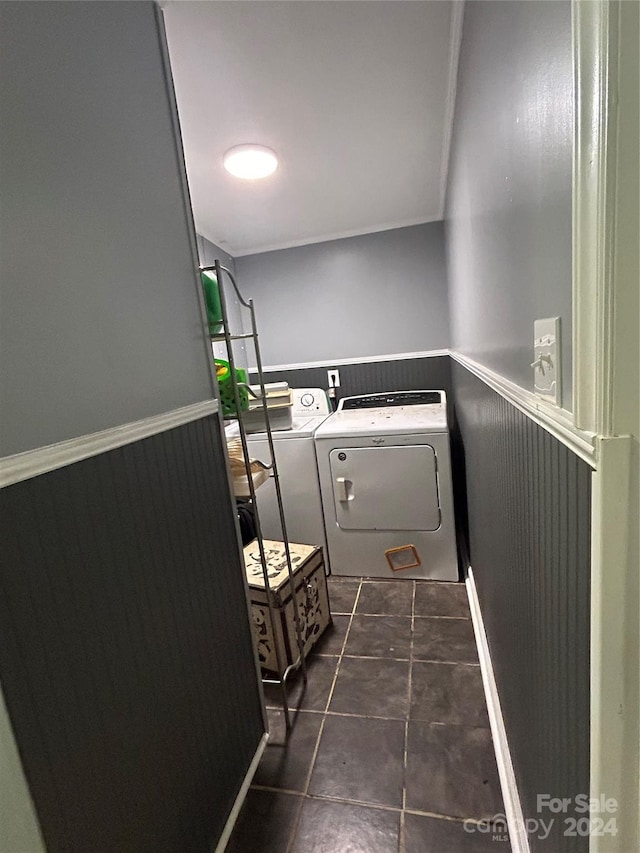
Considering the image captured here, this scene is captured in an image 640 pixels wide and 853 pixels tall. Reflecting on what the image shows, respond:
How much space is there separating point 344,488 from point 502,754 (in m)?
1.38

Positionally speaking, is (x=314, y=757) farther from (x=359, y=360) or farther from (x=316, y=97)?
(x=359, y=360)

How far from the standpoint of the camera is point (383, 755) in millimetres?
1375

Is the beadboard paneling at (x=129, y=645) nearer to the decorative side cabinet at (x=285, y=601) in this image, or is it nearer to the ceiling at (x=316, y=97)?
the decorative side cabinet at (x=285, y=601)

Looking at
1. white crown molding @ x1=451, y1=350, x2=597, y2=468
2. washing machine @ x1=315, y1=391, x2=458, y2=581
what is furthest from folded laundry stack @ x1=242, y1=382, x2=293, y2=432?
white crown molding @ x1=451, y1=350, x2=597, y2=468

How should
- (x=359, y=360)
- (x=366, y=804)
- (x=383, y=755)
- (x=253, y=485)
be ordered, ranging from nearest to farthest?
(x=366, y=804) → (x=383, y=755) → (x=253, y=485) → (x=359, y=360)

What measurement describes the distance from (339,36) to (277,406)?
5.40 ft

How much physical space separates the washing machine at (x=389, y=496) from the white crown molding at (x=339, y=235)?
1566 mm

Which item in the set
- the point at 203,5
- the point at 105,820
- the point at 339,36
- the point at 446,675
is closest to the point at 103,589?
the point at 105,820

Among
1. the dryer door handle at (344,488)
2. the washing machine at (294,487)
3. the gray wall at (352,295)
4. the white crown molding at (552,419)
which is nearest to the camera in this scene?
the white crown molding at (552,419)

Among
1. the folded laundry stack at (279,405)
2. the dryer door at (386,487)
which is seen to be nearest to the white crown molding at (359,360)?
the folded laundry stack at (279,405)

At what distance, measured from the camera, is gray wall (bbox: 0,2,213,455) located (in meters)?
0.69

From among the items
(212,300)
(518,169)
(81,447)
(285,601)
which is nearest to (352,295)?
(212,300)

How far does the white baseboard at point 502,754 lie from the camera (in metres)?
1.07

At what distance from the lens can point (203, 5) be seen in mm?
1190
